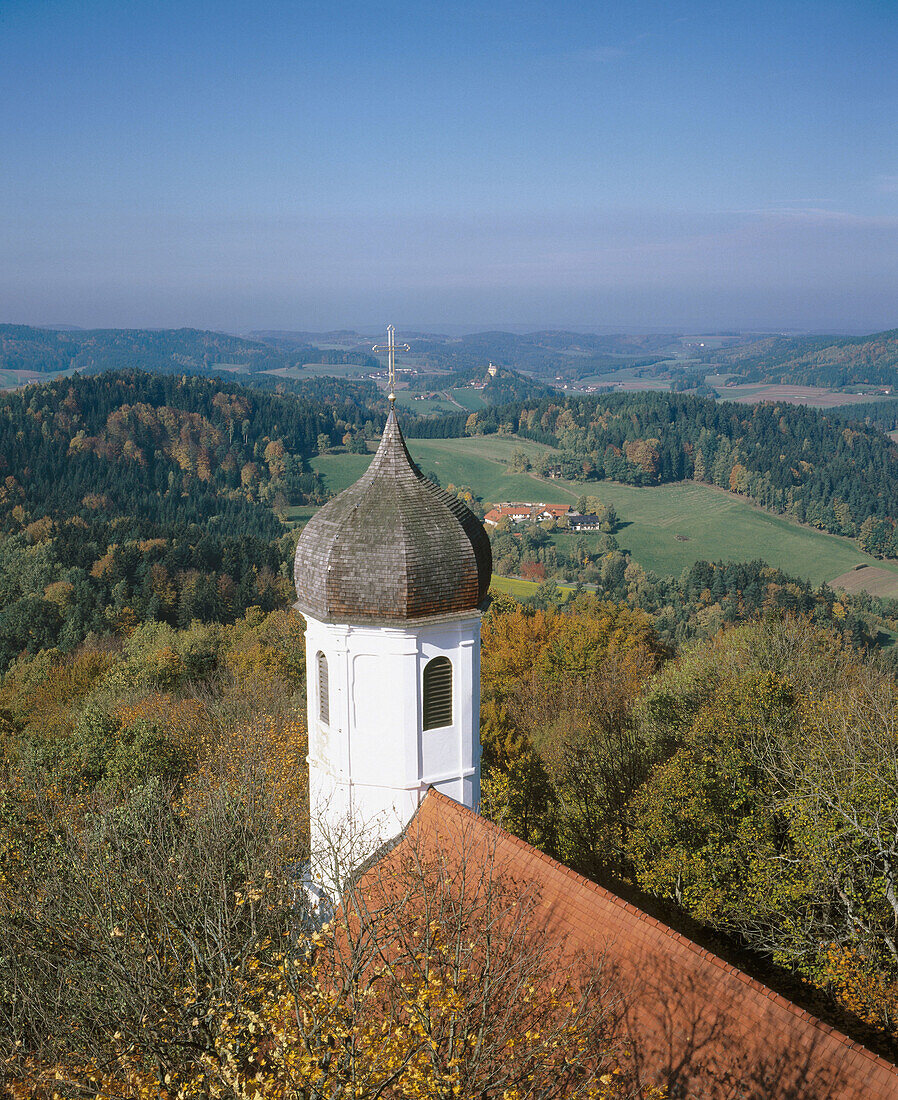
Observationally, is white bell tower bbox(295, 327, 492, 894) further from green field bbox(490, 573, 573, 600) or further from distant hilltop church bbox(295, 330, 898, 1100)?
green field bbox(490, 573, 573, 600)

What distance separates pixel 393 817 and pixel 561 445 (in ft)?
531

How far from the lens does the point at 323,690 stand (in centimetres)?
1891

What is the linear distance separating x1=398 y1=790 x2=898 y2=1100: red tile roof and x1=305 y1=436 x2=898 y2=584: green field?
104437 mm

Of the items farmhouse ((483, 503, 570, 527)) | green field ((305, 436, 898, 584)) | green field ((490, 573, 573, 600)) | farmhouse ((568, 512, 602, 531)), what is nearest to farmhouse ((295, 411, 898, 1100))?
green field ((490, 573, 573, 600))

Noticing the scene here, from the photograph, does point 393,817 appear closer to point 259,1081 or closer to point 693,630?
point 259,1081

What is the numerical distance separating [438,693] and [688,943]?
6.57 m

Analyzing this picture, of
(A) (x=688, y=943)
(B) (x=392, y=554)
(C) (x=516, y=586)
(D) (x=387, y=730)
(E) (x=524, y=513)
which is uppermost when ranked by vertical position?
(B) (x=392, y=554)

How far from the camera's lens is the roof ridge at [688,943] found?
1157cm

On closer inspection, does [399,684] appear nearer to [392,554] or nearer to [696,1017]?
[392,554]

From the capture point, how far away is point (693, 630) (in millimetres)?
84125

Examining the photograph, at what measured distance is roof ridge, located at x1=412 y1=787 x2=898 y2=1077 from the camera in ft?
38.0

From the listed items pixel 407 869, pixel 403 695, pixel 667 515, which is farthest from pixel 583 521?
pixel 407 869

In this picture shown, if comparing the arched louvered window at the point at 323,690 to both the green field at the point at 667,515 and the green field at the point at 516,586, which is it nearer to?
the green field at the point at 516,586

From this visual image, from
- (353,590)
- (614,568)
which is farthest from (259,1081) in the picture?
(614,568)
